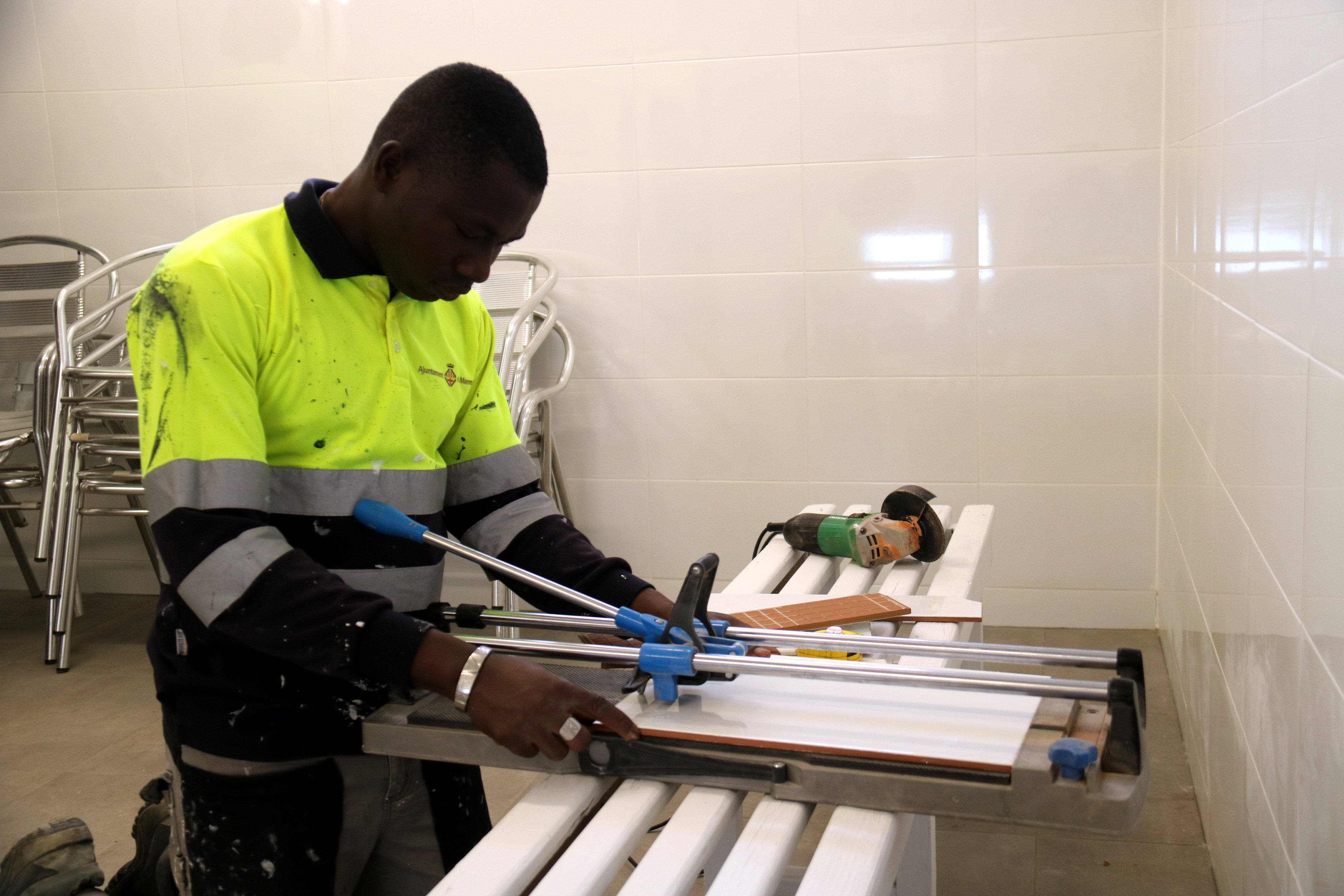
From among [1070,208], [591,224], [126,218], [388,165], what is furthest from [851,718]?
[126,218]

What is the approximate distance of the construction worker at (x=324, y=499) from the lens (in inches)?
41.3

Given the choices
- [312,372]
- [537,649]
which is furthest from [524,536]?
[312,372]

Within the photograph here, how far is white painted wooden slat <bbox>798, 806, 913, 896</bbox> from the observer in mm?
820

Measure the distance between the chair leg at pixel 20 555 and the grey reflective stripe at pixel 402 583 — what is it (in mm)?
2912

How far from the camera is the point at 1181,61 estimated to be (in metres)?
2.66

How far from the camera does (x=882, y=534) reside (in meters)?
1.82

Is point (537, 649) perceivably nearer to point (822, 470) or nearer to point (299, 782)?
point (299, 782)

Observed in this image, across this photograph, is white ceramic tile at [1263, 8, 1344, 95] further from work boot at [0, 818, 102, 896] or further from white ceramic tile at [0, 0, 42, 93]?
white ceramic tile at [0, 0, 42, 93]

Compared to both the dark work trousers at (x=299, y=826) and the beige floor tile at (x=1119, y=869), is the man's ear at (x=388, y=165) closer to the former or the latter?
the dark work trousers at (x=299, y=826)

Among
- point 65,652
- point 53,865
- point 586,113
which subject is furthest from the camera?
point 586,113

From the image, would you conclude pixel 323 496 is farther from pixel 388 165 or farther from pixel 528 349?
pixel 528 349

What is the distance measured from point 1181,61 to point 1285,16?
→ 1.43 metres

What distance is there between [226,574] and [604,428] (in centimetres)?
250

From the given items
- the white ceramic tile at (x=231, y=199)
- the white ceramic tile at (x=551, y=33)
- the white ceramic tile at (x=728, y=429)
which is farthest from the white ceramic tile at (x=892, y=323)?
the white ceramic tile at (x=231, y=199)
